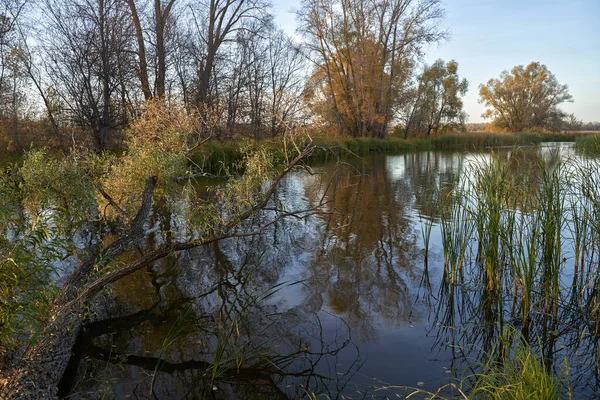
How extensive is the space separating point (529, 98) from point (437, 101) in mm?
13618

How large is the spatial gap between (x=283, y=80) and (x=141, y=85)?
1083 cm

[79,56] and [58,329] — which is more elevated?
[79,56]

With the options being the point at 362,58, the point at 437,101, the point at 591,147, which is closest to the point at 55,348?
the point at 591,147

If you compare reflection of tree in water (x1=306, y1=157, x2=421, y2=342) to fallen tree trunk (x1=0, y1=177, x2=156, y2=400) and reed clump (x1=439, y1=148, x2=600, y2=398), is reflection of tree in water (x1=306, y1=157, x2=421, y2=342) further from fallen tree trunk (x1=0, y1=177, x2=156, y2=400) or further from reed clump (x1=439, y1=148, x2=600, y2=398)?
fallen tree trunk (x1=0, y1=177, x2=156, y2=400)

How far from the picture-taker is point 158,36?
16.3 metres

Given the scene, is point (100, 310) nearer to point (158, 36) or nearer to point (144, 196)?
point (144, 196)

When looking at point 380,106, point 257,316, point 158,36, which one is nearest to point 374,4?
point 380,106

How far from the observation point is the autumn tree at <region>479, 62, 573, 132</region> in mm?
43188

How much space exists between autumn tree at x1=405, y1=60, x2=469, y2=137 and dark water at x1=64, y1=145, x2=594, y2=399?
→ 30.9 metres

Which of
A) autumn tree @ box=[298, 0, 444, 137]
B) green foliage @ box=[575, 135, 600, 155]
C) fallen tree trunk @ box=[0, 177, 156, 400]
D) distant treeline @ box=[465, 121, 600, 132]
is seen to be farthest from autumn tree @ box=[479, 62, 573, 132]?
fallen tree trunk @ box=[0, 177, 156, 400]

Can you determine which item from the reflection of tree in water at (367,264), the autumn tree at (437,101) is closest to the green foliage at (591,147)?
the reflection of tree in water at (367,264)

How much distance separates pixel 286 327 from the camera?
3.72 m

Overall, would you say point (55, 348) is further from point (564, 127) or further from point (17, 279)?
point (564, 127)

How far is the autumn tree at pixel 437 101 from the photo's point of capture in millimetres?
35188
